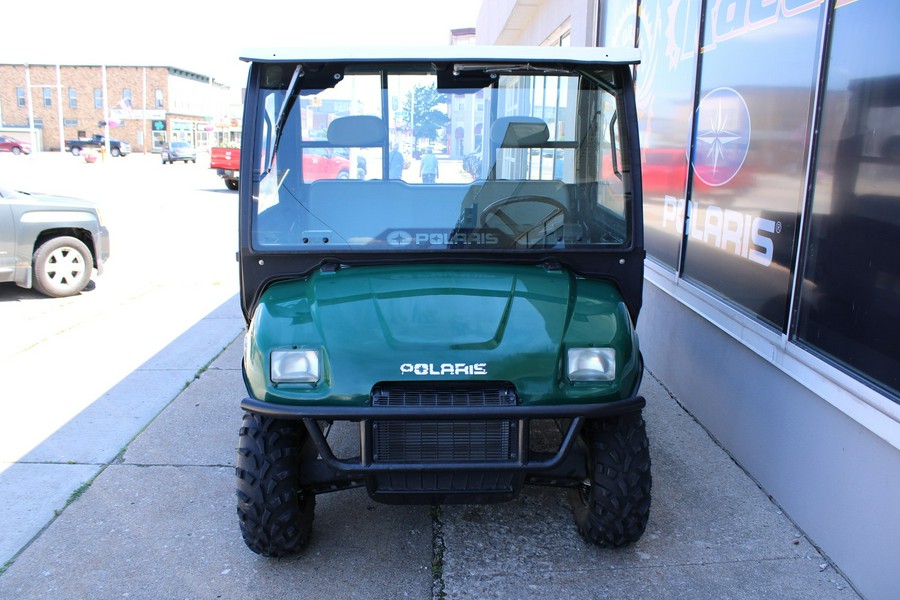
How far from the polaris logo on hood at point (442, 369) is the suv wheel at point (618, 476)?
0.62m

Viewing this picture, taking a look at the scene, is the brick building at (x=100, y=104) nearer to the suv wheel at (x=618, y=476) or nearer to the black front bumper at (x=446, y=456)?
the black front bumper at (x=446, y=456)

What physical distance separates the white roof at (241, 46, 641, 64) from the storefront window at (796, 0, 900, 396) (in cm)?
96

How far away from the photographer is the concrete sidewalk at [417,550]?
127 inches

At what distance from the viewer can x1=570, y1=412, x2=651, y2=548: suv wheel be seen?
3.15 m

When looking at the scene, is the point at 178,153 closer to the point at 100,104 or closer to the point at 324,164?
the point at 100,104

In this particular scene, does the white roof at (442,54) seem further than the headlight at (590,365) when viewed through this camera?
Yes

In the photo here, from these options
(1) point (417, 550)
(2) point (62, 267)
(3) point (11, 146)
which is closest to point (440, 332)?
(1) point (417, 550)

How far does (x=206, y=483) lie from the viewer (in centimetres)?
420

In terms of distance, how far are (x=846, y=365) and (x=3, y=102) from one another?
91741mm

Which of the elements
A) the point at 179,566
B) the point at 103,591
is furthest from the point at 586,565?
the point at 103,591

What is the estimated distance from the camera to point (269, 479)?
310 cm

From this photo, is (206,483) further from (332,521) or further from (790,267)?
(790,267)

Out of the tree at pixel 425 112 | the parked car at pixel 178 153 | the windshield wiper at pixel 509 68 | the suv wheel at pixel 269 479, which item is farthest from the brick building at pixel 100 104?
the suv wheel at pixel 269 479

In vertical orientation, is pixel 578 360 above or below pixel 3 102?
below
